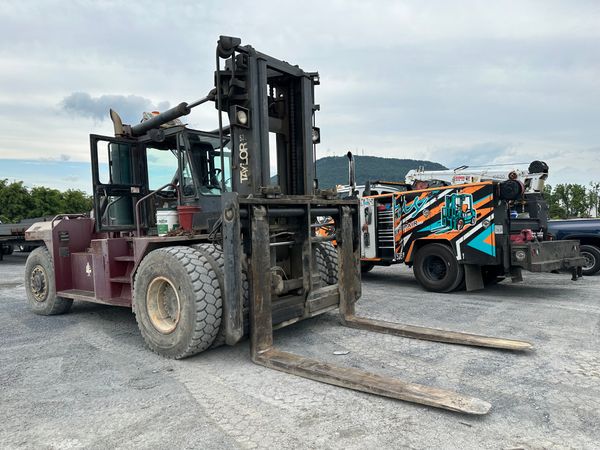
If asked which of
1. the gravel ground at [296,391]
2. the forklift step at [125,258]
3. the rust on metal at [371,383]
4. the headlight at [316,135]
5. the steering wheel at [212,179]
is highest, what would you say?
→ the headlight at [316,135]

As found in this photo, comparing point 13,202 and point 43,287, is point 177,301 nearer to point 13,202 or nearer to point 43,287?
point 43,287

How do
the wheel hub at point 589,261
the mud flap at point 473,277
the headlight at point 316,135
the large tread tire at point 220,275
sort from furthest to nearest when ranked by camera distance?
the wheel hub at point 589,261, the mud flap at point 473,277, the headlight at point 316,135, the large tread tire at point 220,275

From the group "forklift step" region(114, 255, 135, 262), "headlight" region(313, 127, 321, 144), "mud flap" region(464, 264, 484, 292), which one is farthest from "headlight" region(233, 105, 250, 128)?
"mud flap" region(464, 264, 484, 292)

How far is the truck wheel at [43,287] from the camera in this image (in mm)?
6730

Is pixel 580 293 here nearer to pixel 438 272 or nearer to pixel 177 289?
pixel 438 272

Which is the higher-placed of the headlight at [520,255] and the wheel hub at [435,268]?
the headlight at [520,255]

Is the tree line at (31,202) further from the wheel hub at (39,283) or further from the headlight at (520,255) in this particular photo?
the headlight at (520,255)

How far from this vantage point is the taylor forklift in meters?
4.32

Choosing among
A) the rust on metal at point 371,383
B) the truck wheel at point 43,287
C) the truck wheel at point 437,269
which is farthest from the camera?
the truck wheel at point 437,269

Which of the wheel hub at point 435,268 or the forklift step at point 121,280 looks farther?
the wheel hub at point 435,268

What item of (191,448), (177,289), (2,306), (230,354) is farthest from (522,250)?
(2,306)

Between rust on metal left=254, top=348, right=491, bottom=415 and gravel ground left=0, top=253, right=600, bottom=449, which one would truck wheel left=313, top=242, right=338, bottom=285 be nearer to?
gravel ground left=0, top=253, right=600, bottom=449

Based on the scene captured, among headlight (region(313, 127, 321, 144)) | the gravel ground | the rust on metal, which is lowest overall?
the gravel ground

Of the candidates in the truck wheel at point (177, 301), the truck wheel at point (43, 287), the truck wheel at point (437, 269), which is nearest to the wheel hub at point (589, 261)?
the truck wheel at point (437, 269)
